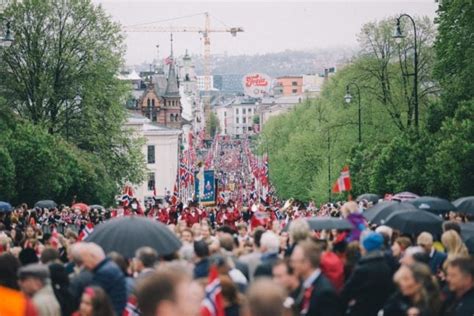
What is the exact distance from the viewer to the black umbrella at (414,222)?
69.3 ft

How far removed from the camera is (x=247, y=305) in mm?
7863

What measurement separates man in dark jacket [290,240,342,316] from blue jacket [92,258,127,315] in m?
2.08

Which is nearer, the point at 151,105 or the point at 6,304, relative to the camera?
the point at 6,304

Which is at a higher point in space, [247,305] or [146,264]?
[247,305]

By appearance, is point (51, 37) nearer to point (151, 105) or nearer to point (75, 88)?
point (75, 88)

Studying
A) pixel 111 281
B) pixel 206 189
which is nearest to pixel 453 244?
pixel 111 281

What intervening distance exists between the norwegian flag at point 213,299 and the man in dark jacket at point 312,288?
0.70m

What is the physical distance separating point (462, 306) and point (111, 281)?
11.0 feet

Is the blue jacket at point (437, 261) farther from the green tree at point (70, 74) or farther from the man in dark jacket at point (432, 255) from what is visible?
the green tree at point (70, 74)

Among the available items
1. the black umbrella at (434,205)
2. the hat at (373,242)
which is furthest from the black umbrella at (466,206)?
the hat at (373,242)

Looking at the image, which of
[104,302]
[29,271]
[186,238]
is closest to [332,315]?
[104,302]

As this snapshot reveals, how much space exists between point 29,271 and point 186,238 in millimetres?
7322

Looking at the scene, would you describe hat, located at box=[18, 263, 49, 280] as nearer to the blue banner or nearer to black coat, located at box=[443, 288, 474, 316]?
black coat, located at box=[443, 288, 474, 316]

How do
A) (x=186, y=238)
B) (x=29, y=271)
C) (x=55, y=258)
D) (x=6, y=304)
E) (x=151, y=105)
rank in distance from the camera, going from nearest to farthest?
(x=6, y=304) < (x=29, y=271) < (x=55, y=258) < (x=186, y=238) < (x=151, y=105)
